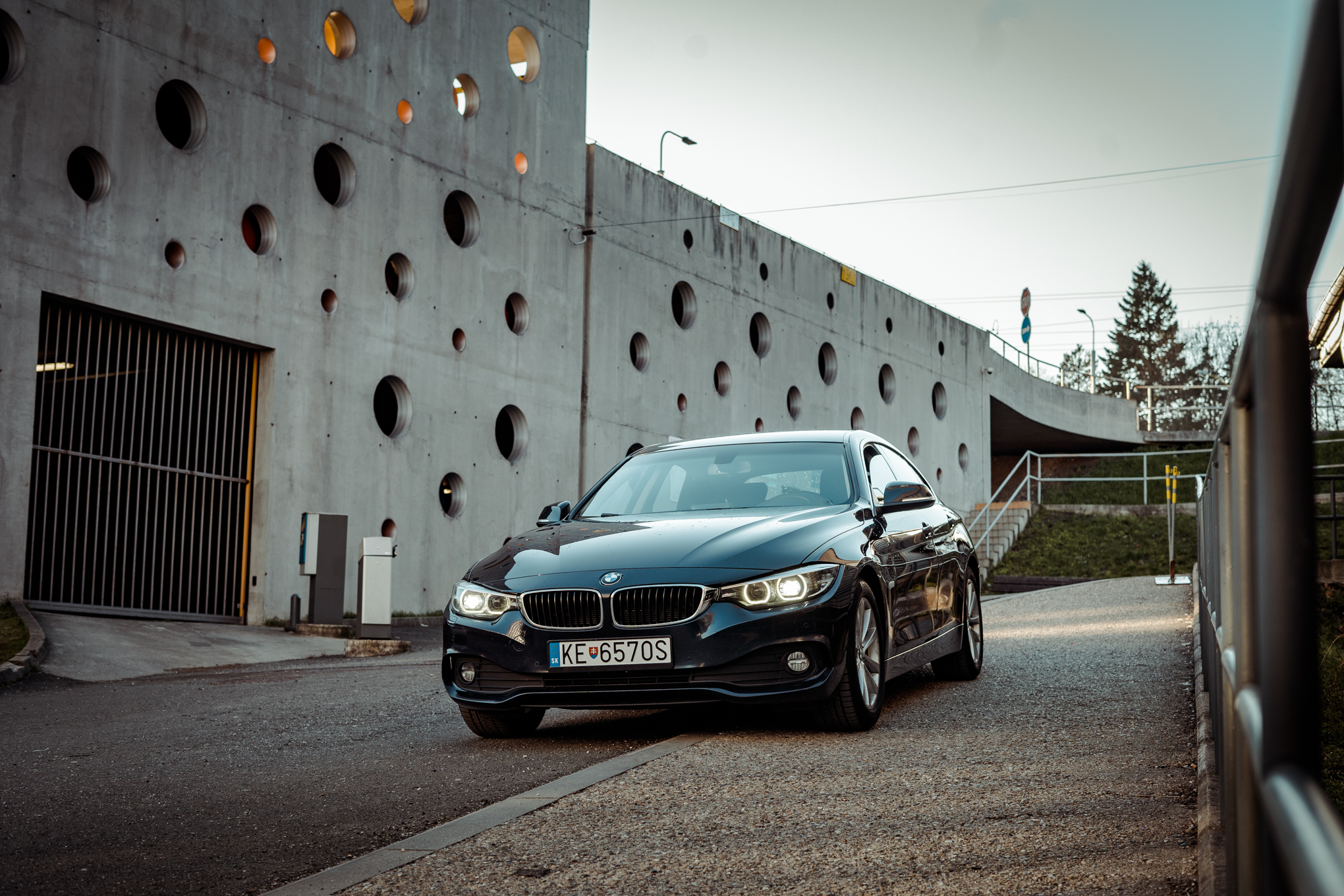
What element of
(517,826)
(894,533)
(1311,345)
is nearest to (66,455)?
(894,533)

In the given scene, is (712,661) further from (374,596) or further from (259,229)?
(259,229)

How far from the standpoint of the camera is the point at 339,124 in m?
18.3

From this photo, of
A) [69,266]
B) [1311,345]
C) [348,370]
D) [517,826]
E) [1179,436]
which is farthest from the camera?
[1179,436]

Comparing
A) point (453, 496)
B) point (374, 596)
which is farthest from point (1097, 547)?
point (374, 596)

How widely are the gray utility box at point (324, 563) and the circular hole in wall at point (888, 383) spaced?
20.7m

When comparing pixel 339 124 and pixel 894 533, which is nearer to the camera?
pixel 894 533

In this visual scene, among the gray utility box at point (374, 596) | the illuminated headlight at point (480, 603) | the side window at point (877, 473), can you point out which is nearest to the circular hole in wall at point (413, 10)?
the gray utility box at point (374, 596)

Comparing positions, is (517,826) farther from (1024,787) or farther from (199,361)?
(199,361)

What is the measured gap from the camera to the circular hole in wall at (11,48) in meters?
14.1

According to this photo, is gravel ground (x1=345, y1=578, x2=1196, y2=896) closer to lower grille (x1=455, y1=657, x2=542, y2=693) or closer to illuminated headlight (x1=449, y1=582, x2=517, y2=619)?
lower grille (x1=455, y1=657, x2=542, y2=693)

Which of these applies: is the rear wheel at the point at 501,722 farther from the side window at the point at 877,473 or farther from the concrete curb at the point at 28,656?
the concrete curb at the point at 28,656

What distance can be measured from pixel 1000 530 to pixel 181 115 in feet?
73.9

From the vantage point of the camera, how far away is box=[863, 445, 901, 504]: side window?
7.56m

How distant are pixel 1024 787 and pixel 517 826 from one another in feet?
6.29
